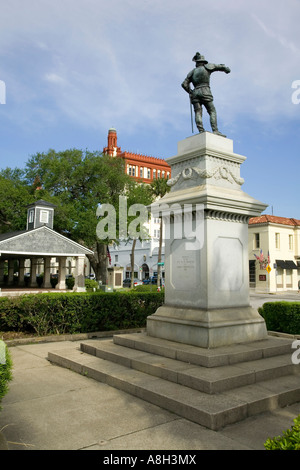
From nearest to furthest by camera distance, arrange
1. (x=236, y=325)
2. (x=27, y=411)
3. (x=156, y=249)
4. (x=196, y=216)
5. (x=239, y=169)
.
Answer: (x=27, y=411) < (x=236, y=325) < (x=196, y=216) < (x=239, y=169) < (x=156, y=249)

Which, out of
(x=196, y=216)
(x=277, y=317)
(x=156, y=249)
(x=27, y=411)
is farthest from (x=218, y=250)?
(x=156, y=249)

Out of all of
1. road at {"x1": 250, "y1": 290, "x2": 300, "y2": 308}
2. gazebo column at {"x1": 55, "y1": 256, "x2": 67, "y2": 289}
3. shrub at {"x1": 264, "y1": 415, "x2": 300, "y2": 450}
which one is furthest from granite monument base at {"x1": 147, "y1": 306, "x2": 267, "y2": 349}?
gazebo column at {"x1": 55, "y1": 256, "x2": 67, "y2": 289}

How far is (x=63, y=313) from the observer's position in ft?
37.2

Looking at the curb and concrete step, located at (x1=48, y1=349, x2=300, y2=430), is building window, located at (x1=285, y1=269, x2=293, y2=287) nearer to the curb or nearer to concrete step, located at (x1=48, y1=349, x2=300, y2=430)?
the curb

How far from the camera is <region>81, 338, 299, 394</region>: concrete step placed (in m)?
5.48

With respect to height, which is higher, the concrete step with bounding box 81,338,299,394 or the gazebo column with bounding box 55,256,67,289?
the gazebo column with bounding box 55,256,67,289

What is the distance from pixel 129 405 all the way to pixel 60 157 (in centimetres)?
4089

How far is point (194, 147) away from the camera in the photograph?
8227 mm

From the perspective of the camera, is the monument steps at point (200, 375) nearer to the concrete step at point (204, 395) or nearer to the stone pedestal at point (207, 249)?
the concrete step at point (204, 395)

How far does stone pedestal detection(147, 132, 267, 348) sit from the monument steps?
1.21ft

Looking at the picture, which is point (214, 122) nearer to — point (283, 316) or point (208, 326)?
point (208, 326)

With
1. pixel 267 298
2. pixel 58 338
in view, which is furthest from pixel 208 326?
pixel 267 298

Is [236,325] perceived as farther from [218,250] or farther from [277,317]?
[277,317]

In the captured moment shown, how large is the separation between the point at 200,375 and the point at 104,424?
1705 millimetres
